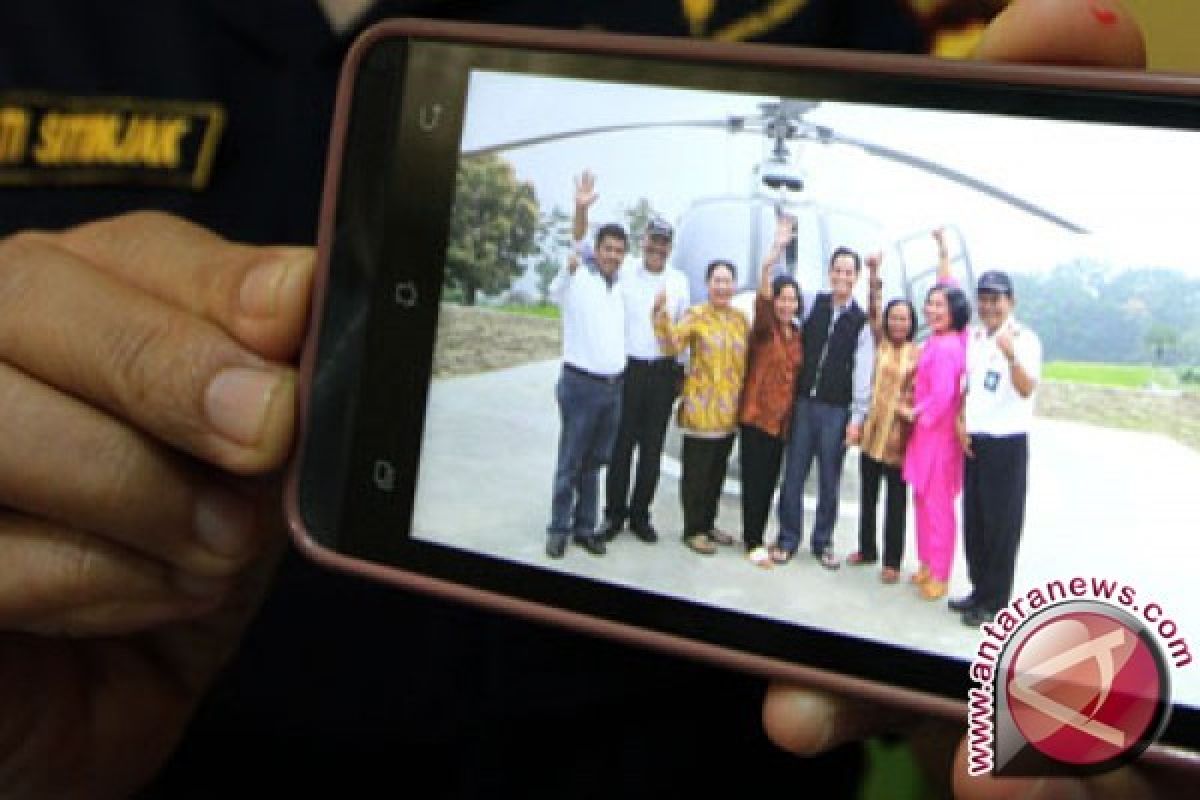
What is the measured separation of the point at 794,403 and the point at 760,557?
45mm

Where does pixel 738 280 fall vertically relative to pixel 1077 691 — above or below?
above

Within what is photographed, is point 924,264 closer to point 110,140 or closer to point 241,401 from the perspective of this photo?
point 241,401

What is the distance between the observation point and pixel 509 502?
0.31 meters

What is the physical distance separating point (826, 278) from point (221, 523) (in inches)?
7.6

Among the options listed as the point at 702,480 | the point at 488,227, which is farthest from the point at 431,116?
the point at 702,480

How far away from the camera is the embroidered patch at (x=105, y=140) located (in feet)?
1.33

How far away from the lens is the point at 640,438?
297 mm

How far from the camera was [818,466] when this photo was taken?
0.28 meters

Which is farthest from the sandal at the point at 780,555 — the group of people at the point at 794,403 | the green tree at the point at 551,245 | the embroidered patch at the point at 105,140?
the embroidered patch at the point at 105,140

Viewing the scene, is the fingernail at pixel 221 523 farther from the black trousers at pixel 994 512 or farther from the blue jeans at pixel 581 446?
the black trousers at pixel 994 512

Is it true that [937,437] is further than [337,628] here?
No

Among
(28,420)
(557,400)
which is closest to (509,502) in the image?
(557,400)

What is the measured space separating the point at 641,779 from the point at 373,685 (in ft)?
0.41

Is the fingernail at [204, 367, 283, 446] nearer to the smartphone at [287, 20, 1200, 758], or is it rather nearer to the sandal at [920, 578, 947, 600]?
the smartphone at [287, 20, 1200, 758]
